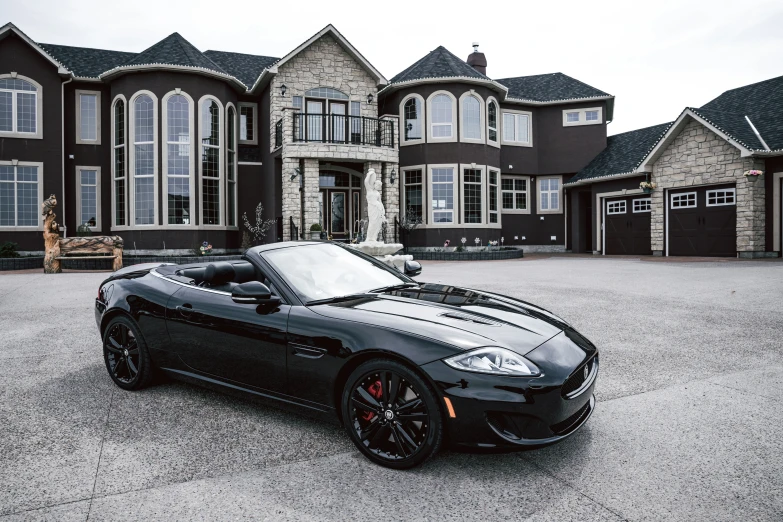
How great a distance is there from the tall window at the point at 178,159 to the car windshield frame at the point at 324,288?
18075 mm

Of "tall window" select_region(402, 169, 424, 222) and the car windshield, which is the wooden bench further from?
the car windshield

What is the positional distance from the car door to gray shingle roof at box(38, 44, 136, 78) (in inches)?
872

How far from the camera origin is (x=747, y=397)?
4.06 m

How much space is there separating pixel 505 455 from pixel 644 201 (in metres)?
23.8

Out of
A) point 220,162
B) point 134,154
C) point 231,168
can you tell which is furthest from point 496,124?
point 134,154

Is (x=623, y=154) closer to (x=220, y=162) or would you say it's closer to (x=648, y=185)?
(x=648, y=185)

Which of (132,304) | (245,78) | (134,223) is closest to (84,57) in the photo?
(245,78)

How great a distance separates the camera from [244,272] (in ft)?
12.7

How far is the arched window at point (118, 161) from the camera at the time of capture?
21.4 metres

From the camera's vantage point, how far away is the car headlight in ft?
9.11

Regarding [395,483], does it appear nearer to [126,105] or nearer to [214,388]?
[214,388]

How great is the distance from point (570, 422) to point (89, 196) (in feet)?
77.7

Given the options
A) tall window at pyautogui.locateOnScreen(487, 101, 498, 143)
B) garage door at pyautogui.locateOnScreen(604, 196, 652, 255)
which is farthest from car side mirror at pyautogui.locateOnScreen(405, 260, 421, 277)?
garage door at pyautogui.locateOnScreen(604, 196, 652, 255)

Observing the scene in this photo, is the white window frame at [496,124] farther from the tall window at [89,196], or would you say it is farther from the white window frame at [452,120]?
the tall window at [89,196]
